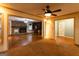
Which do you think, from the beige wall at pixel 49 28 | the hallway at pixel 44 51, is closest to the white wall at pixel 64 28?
the beige wall at pixel 49 28

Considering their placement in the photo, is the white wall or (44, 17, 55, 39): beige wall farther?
the white wall

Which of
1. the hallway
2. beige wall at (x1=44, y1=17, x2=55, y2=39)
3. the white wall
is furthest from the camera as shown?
the white wall

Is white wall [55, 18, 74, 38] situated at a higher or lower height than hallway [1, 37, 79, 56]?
higher

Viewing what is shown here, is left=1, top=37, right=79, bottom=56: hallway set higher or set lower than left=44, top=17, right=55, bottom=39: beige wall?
lower

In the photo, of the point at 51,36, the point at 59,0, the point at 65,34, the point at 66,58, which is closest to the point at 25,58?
the point at 66,58

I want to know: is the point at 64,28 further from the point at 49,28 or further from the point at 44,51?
the point at 44,51

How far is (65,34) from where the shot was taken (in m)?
8.88

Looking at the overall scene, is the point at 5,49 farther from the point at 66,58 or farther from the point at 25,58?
the point at 66,58

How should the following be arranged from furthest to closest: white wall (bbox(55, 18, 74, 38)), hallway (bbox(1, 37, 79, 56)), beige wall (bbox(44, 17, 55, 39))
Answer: white wall (bbox(55, 18, 74, 38)) < beige wall (bbox(44, 17, 55, 39)) < hallway (bbox(1, 37, 79, 56))

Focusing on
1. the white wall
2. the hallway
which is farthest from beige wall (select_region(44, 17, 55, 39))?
the hallway

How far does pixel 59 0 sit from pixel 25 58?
38.2 inches

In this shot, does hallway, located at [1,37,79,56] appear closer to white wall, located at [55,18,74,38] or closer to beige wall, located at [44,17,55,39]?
beige wall, located at [44,17,55,39]

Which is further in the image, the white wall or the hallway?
the white wall

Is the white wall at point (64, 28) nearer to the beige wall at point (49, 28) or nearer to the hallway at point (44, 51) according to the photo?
the beige wall at point (49, 28)
